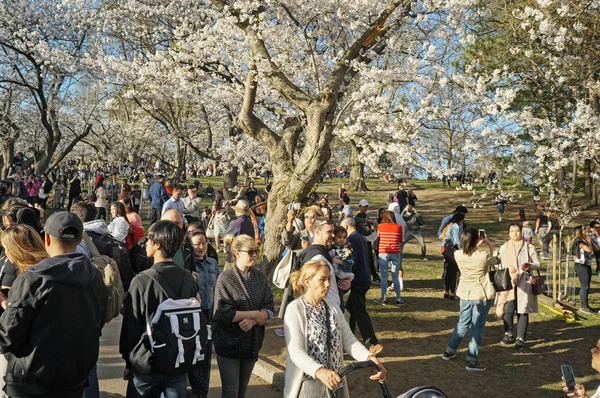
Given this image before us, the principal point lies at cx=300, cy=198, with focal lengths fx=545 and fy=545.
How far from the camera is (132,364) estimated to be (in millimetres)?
3617

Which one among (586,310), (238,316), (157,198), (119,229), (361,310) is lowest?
(586,310)

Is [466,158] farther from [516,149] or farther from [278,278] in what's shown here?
[278,278]

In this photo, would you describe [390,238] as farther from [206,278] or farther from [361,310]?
[206,278]

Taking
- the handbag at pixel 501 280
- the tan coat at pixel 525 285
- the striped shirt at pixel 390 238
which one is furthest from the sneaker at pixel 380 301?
the handbag at pixel 501 280

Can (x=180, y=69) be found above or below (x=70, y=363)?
above

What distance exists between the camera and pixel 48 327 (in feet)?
A: 10.2

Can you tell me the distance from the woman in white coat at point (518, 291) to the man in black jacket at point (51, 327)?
6.39 metres

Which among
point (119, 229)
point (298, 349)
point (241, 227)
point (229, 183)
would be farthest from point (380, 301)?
point (229, 183)

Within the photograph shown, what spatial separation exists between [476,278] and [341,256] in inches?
76.5

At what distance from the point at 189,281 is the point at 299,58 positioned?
9.84 m

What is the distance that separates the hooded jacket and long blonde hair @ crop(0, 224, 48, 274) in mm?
710

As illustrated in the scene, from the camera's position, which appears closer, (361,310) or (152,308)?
(152,308)

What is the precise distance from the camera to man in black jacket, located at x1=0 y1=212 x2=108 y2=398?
10.00ft

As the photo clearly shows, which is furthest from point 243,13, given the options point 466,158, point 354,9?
point 466,158
